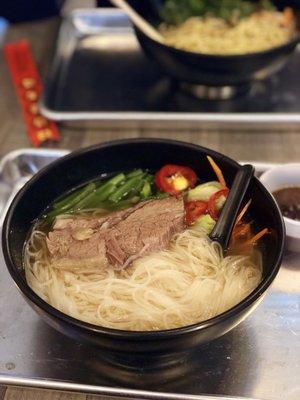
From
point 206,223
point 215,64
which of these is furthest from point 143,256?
point 215,64

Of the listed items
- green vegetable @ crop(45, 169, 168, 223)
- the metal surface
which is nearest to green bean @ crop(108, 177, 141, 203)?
green vegetable @ crop(45, 169, 168, 223)

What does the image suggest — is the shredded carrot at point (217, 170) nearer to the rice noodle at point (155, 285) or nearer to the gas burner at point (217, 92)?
the rice noodle at point (155, 285)

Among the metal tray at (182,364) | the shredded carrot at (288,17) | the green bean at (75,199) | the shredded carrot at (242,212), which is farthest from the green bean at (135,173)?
the shredded carrot at (288,17)

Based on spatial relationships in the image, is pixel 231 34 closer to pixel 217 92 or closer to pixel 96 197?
pixel 217 92

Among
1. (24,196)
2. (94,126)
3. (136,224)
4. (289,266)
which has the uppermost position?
(24,196)

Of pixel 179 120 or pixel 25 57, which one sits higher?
pixel 25 57

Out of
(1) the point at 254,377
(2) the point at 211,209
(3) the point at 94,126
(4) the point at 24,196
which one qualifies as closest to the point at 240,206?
(2) the point at 211,209

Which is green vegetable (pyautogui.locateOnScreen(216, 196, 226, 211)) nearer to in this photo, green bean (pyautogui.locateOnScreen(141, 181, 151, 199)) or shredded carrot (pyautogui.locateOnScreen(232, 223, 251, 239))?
shredded carrot (pyautogui.locateOnScreen(232, 223, 251, 239))

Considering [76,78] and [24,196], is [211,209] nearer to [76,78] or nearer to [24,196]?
[24,196]
